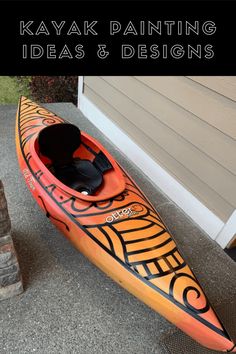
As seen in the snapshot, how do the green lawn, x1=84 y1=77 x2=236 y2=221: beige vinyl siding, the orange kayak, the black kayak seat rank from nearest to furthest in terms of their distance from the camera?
the orange kayak < x1=84 y1=77 x2=236 y2=221: beige vinyl siding < the black kayak seat < the green lawn

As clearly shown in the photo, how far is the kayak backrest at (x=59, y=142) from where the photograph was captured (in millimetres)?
1930

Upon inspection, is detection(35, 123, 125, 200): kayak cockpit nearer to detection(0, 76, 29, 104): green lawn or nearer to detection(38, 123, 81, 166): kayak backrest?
detection(38, 123, 81, 166): kayak backrest

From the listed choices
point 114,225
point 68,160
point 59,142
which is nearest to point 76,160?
point 68,160

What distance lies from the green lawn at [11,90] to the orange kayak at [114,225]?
1.74 meters

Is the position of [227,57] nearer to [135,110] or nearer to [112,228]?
[135,110]

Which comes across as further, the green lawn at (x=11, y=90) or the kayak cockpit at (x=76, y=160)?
the green lawn at (x=11, y=90)

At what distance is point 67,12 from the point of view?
5.29ft

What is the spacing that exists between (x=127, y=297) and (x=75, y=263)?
388mm

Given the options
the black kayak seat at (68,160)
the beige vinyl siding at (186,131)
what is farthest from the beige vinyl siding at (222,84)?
the black kayak seat at (68,160)

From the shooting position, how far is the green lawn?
3.58m

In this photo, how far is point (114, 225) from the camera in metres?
1.48

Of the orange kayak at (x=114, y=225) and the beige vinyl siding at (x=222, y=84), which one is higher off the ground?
the beige vinyl siding at (x=222, y=84)

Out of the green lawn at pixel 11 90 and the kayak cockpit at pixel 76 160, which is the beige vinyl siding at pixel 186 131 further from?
the green lawn at pixel 11 90

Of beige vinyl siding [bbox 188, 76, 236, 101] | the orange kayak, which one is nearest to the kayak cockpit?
the orange kayak
